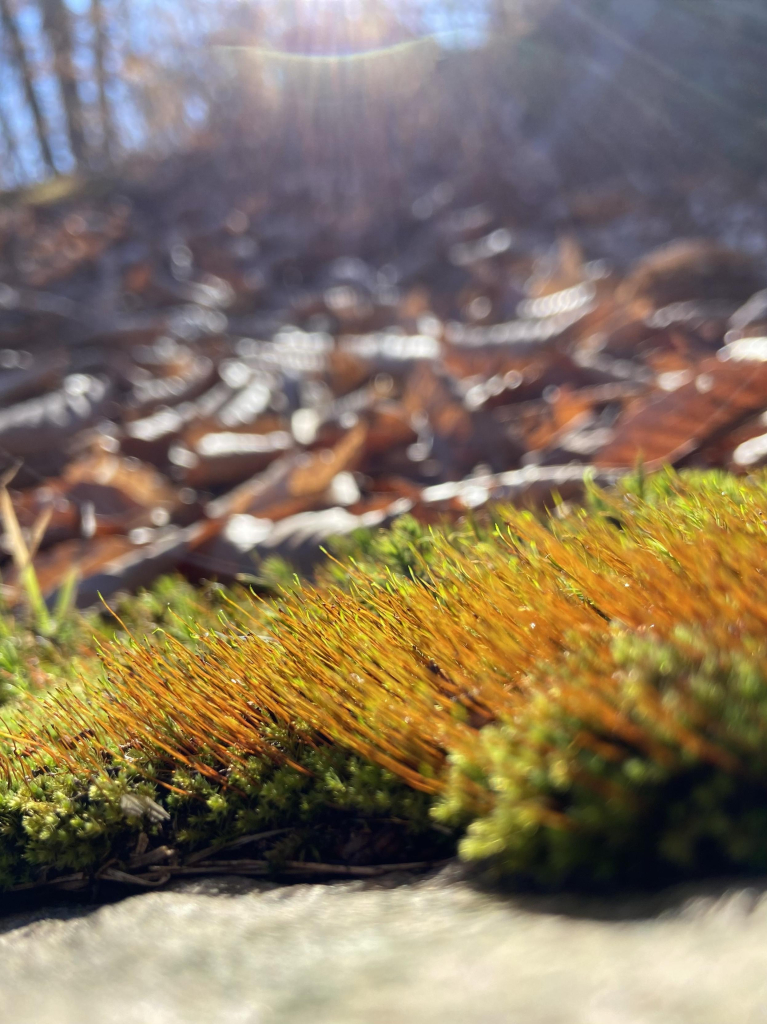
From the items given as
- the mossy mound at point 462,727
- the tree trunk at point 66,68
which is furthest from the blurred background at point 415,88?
the mossy mound at point 462,727

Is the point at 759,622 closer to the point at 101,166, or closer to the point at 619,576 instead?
the point at 619,576

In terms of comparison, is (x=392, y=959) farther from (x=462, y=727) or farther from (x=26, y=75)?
(x=26, y=75)

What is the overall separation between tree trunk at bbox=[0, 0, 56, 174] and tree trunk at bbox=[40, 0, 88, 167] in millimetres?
393

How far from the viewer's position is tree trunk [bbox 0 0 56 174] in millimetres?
Result: 9953

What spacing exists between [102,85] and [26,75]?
1105 millimetres

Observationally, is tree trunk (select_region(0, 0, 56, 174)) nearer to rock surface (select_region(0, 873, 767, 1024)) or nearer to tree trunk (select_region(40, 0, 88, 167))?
tree trunk (select_region(40, 0, 88, 167))

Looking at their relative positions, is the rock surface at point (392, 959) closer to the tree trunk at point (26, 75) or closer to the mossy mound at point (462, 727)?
the mossy mound at point (462, 727)

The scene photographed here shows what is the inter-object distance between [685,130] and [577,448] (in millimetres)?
4764

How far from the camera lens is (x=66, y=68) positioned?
10.1 meters

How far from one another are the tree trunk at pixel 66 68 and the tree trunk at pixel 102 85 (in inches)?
11.2

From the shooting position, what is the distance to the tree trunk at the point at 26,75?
32.7ft

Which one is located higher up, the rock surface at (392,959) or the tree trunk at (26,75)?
the tree trunk at (26,75)

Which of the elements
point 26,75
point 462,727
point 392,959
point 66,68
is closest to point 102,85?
point 66,68

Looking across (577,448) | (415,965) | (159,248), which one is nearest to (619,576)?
(415,965)
